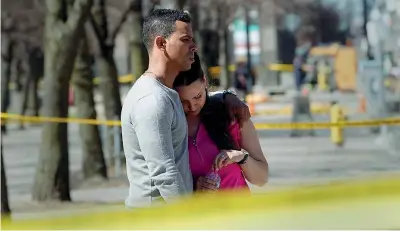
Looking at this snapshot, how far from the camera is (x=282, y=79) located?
223ft

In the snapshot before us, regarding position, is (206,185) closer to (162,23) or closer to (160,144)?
(160,144)

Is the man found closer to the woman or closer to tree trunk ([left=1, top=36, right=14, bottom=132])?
the woman

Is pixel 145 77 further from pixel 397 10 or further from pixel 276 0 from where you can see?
pixel 276 0

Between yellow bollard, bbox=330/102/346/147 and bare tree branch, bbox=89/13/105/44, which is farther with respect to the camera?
yellow bollard, bbox=330/102/346/147

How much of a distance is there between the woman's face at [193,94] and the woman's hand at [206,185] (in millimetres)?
250

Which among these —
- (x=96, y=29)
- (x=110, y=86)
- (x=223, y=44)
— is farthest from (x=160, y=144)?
(x=223, y=44)

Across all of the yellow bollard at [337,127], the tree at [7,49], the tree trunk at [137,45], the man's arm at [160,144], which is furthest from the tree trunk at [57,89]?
the tree at [7,49]

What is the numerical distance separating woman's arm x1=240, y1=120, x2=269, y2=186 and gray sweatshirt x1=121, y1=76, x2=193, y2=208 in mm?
335

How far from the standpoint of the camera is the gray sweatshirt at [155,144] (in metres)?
3.58

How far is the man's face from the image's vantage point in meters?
3.75

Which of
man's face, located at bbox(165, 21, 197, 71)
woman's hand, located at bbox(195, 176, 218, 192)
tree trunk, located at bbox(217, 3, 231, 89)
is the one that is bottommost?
tree trunk, located at bbox(217, 3, 231, 89)

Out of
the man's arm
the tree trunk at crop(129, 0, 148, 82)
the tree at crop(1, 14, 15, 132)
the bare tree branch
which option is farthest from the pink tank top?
the tree at crop(1, 14, 15, 132)

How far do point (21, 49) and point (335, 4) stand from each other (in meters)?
33.3

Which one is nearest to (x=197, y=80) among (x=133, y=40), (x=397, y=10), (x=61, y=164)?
(x=61, y=164)
